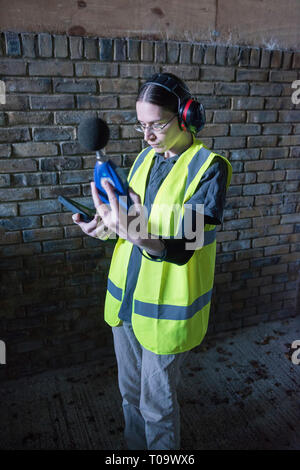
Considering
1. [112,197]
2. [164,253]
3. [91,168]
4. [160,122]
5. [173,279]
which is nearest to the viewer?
[112,197]

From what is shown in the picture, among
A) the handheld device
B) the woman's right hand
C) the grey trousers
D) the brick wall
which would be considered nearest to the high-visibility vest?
the grey trousers

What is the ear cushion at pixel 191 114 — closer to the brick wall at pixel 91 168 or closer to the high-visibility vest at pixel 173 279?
the high-visibility vest at pixel 173 279

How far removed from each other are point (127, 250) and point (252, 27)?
207cm

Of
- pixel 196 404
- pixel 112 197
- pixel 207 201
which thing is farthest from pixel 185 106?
pixel 196 404

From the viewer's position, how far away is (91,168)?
107 inches

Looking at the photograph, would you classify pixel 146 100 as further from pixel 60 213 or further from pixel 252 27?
pixel 252 27

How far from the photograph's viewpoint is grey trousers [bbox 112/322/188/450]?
1.92 metres

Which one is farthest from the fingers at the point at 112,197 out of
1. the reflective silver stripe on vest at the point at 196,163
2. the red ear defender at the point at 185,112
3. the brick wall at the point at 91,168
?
the brick wall at the point at 91,168

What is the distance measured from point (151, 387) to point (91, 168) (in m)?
1.50

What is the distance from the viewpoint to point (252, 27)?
9.61ft

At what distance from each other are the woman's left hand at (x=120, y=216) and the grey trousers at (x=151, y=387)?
71 centimetres

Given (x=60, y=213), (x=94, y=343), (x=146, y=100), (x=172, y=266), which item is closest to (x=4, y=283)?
(x=60, y=213)

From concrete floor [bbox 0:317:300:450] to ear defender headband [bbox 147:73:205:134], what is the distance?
6.34 feet

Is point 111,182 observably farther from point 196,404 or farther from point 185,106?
point 196,404
